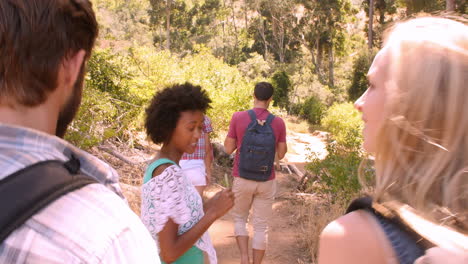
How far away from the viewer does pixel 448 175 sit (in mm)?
1006

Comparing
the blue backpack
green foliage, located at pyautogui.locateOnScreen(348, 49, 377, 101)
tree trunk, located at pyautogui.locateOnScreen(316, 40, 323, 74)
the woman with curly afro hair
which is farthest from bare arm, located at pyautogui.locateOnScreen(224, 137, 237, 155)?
tree trunk, located at pyautogui.locateOnScreen(316, 40, 323, 74)

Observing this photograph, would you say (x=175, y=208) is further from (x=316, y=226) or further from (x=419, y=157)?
(x=316, y=226)

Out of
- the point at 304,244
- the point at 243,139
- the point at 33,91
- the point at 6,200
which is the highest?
the point at 33,91

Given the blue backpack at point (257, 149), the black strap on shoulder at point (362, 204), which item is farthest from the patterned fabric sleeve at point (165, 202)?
the blue backpack at point (257, 149)

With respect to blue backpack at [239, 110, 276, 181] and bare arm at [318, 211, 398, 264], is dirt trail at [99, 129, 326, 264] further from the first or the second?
bare arm at [318, 211, 398, 264]

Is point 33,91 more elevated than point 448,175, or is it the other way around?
point 33,91

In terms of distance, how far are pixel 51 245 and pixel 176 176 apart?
54.0 inches

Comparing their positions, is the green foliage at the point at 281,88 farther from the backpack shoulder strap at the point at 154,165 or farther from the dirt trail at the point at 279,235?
the backpack shoulder strap at the point at 154,165

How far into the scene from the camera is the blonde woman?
96 cm

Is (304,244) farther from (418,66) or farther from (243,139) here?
(418,66)

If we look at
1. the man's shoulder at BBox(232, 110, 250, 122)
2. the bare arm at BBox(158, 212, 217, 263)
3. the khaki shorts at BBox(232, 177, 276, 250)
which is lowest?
the khaki shorts at BBox(232, 177, 276, 250)

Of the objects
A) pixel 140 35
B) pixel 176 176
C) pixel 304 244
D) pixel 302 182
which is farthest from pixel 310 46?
pixel 176 176

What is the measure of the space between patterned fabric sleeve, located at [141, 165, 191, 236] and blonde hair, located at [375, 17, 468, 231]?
4.00 feet

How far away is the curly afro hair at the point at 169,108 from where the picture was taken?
8.48 feet
